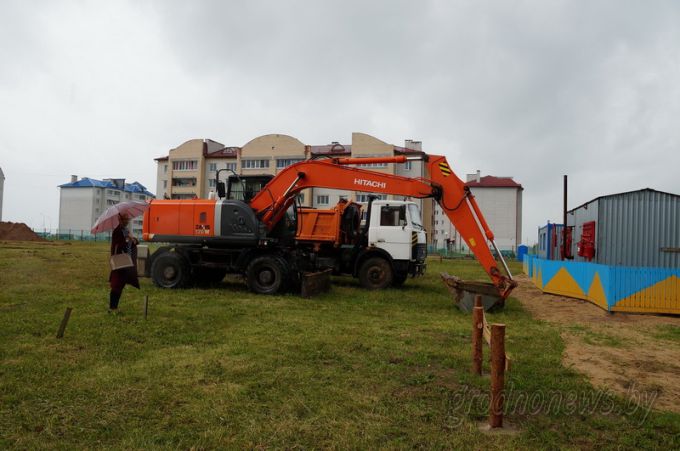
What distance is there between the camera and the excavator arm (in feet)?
36.6

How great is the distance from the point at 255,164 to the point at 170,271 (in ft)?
156

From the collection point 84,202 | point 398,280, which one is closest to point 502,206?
point 398,280

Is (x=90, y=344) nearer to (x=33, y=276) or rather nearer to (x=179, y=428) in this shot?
(x=179, y=428)

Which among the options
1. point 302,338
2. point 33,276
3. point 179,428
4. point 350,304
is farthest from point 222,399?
point 33,276

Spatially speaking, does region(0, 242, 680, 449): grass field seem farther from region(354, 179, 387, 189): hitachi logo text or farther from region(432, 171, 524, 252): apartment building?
region(432, 171, 524, 252): apartment building

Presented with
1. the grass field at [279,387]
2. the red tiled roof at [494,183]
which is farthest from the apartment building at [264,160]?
the grass field at [279,387]

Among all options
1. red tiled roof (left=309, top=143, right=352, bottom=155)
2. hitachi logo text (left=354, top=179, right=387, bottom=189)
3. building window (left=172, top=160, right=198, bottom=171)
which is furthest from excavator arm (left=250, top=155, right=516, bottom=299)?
building window (left=172, top=160, right=198, bottom=171)

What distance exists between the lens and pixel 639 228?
13.3m

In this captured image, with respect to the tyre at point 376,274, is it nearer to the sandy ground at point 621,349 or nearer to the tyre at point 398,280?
the tyre at point 398,280

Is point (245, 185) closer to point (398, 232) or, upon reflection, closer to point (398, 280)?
point (398, 232)

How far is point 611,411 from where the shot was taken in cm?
459

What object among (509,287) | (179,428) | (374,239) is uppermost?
(374,239)

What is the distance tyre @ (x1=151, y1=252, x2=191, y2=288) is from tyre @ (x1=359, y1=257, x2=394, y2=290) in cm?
477

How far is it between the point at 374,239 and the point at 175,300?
230 inches
